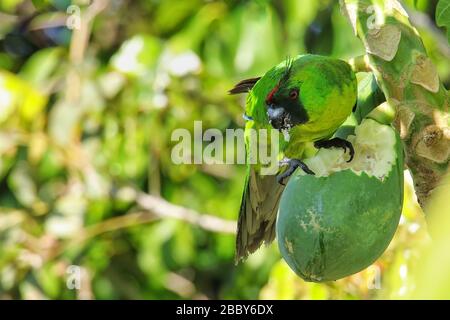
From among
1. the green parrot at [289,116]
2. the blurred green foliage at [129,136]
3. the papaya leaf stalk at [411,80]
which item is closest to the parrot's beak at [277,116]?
the green parrot at [289,116]

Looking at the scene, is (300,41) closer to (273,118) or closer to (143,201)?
(143,201)

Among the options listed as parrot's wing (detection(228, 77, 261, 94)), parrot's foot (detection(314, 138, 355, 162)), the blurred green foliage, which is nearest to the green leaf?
parrot's foot (detection(314, 138, 355, 162))

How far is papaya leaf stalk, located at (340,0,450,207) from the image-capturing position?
3.12ft

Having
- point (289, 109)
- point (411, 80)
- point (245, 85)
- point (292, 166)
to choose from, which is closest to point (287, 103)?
point (289, 109)

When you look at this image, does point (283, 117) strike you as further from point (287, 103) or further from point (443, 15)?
point (443, 15)

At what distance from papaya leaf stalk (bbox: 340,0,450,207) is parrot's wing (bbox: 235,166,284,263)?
567mm

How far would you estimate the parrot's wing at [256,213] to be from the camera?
150cm

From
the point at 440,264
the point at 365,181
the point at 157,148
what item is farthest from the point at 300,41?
the point at 440,264

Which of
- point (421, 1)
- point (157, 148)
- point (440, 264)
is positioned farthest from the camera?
point (157, 148)

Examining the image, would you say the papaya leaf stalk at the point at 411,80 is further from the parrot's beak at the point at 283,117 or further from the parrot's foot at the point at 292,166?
the parrot's beak at the point at 283,117

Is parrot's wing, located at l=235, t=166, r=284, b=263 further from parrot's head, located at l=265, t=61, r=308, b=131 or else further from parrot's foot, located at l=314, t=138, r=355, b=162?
parrot's foot, located at l=314, t=138, r=355, b=162

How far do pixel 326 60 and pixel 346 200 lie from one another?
0.35 m

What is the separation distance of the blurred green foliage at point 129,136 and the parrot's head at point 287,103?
1.19 meters
